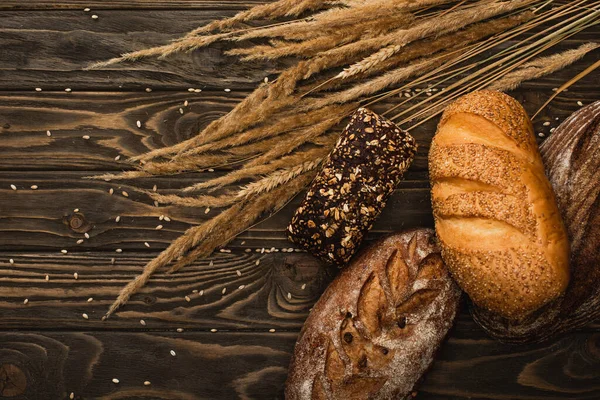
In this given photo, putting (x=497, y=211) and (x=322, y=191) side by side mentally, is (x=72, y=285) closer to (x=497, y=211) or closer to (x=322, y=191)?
(x=322, y=191)

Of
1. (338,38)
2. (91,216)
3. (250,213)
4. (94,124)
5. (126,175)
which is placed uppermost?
(338,38)

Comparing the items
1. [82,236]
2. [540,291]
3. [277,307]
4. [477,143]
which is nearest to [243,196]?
[277,307]

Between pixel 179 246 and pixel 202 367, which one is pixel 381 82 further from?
pixel 202 367

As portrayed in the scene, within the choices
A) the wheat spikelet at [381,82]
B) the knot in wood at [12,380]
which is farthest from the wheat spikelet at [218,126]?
the knot in wood at [12,380]

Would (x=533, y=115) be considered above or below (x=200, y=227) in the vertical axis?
above

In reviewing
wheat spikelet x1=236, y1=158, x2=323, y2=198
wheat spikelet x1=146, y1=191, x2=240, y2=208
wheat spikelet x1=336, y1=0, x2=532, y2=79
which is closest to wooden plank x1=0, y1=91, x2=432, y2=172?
wheat spikelet x1=146, y1=191, x2=240, y2=208

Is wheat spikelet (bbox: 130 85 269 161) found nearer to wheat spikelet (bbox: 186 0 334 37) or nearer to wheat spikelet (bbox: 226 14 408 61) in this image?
wheat spikelet (bbox: 226 14 408 61)

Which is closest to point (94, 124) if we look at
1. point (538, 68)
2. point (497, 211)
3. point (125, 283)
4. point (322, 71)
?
point (125, 283)

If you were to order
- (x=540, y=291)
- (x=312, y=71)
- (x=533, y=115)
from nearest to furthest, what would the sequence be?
(x=540, y=291)
(x=312, y=71)
(x=533, y=115)
